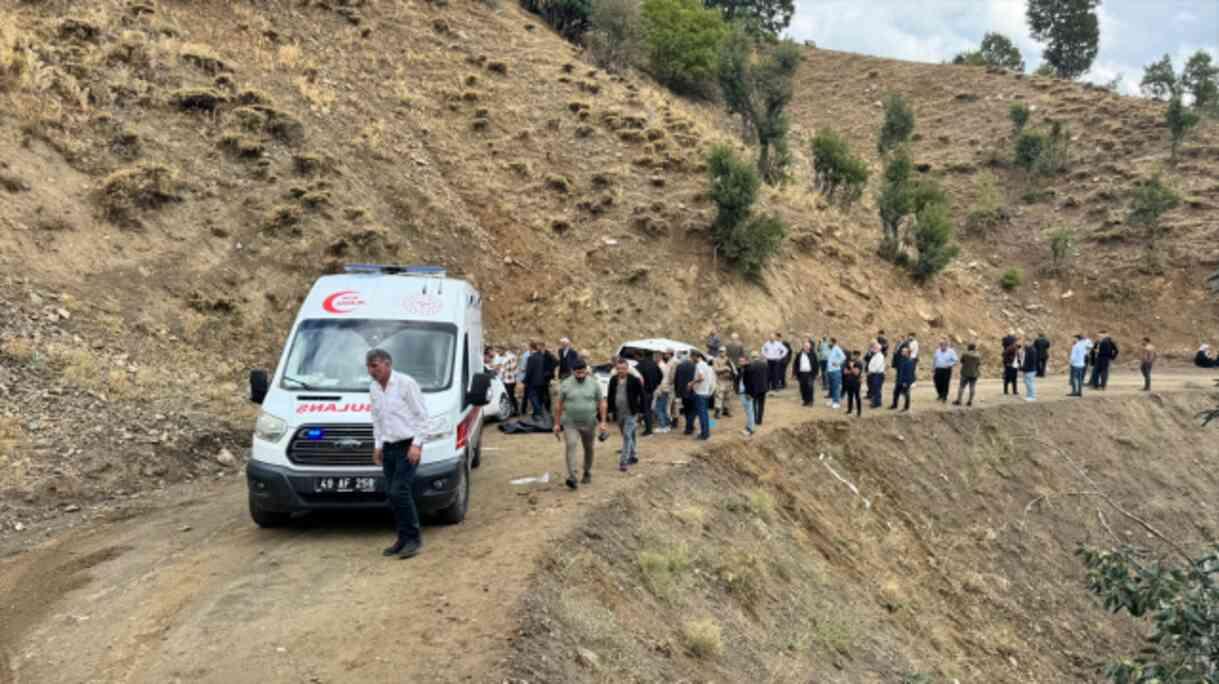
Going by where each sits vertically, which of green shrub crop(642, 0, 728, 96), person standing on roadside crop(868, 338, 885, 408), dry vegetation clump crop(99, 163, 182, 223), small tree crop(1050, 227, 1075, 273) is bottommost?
person standing on roadside crop(868, 338, 885, 408)

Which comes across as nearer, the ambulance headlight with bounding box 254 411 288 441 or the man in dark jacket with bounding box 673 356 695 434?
the ambulance headlight with bounding box 254 411 288 441

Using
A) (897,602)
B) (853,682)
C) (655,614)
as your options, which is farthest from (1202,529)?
(655,614)

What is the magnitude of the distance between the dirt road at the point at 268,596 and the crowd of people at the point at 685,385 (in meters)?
1.30

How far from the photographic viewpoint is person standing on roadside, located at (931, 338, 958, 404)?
2052cm

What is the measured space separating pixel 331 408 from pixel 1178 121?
52074mm

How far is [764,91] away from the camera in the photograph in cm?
4009

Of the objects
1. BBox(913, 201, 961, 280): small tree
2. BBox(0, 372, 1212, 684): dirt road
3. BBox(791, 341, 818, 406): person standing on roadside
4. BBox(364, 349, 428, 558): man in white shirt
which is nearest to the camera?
BBox(0, 372, 1212, 684): dirt road

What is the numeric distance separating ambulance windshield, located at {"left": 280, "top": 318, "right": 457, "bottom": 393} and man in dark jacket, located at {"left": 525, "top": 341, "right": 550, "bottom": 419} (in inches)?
285

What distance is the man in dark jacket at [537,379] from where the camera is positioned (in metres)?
17.3

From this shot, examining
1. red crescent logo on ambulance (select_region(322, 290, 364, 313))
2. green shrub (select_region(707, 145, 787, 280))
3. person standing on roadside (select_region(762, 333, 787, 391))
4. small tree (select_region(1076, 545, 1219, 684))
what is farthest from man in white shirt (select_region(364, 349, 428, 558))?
green shrub (select_region(707, 145, 787, 280))

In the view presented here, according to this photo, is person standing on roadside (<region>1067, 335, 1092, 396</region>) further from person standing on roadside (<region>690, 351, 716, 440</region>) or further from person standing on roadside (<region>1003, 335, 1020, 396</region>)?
person standing on roadside (<region>690, 351, 716, 440</region>)

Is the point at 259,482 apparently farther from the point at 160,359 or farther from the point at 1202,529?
the point at 1202,529

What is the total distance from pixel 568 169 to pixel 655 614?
952 inches

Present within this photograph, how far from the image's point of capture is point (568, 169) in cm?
3062
